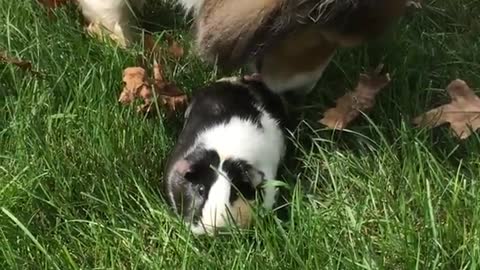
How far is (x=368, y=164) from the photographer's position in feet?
6.98

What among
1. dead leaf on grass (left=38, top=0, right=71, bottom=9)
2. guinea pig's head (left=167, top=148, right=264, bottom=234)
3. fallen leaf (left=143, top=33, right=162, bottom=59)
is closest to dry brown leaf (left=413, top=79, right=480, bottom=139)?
guinea pig's head (left=167, top=148, right=264, bottom=234)

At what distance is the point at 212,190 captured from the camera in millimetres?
1886

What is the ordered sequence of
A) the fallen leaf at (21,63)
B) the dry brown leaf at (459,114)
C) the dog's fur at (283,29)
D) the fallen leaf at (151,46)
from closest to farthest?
the dog's fur at (283,29) < the dry brown leaf at (459,114) < the fallen leaf at (21,63) < the fallen leaf at (151,46)

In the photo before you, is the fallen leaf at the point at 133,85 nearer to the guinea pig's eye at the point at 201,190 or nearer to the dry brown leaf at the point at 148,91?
the dry brown leaf at the point at 148,91

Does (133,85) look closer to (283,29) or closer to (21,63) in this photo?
(21,63)

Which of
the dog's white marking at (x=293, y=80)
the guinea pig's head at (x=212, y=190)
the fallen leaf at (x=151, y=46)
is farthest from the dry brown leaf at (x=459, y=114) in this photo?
the fallen leaf at (x=151, y=46)

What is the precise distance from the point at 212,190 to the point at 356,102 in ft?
2.00

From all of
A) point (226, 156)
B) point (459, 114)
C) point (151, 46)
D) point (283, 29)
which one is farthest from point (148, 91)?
point (459, 114)

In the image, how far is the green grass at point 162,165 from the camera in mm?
1826

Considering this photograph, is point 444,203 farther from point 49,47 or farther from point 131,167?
point 49,47

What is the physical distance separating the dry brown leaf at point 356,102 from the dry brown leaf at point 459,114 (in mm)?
145

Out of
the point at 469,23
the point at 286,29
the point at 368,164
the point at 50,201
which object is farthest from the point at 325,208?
the point at 469,23

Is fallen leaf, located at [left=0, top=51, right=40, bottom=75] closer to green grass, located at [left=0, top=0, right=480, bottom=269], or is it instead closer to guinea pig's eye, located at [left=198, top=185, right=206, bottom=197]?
green grass, located at [left=0, top=0, right=480, bottom=269]

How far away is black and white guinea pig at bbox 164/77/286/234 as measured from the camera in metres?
1.88
